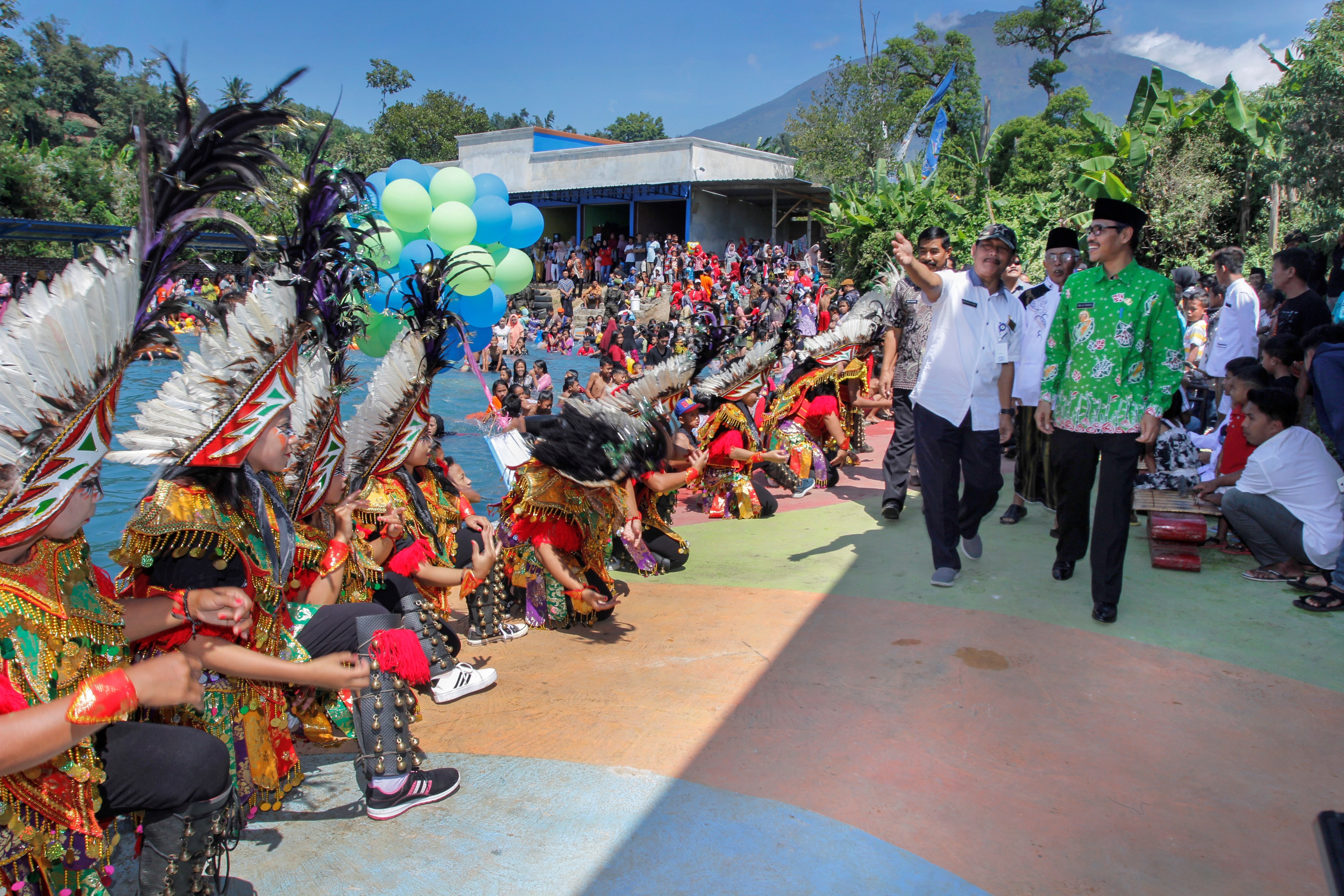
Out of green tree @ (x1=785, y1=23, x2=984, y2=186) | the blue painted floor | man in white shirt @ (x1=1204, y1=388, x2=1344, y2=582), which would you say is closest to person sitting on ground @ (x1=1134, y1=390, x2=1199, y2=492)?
man in white shirt @ (x1=1204, y1=388, x2=1344, y2=582)

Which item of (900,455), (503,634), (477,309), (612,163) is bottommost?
(503,634)

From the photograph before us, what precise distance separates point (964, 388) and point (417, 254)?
4.67 meters

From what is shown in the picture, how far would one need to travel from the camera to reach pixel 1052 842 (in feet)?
8.30

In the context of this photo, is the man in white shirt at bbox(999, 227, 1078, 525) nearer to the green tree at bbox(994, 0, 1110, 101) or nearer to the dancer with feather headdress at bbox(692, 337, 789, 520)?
the dancer with feather headdress at bbox(692, 337, 789, 520)

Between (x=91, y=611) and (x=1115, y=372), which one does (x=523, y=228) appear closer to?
(x=1115, y=372)

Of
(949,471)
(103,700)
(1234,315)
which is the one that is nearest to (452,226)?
(949,471)

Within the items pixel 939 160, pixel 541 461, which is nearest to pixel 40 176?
pixel 939 160

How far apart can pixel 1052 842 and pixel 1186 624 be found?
2046 millimetres

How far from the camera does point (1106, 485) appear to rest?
406cm

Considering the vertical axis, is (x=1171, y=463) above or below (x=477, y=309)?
below

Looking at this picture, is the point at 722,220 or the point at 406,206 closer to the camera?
the point at 406,206

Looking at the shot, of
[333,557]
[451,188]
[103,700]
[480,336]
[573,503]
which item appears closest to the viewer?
[103,700]

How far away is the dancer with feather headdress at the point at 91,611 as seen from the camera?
1.85 m

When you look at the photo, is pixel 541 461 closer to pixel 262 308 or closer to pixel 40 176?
pixel 262 308
